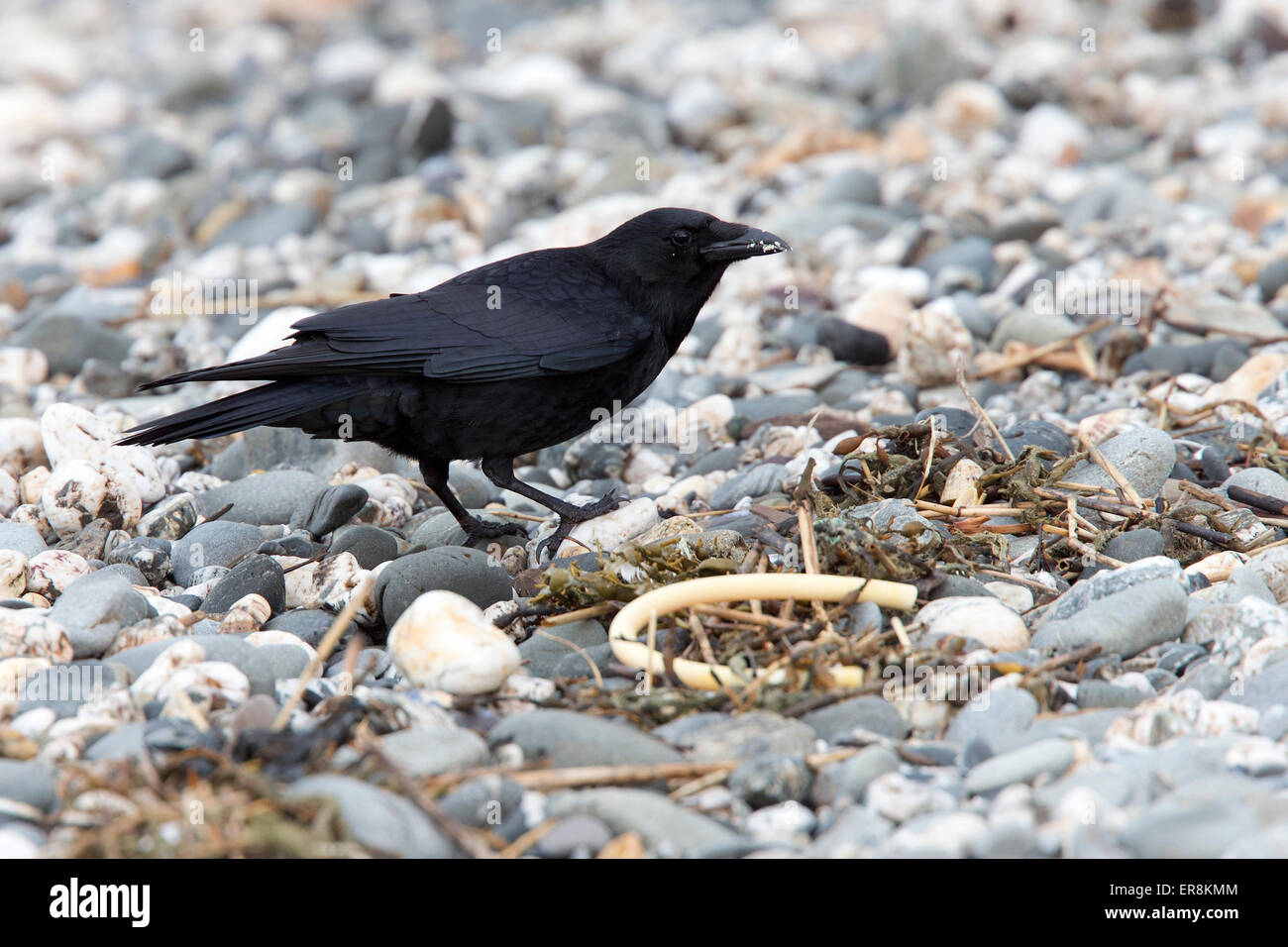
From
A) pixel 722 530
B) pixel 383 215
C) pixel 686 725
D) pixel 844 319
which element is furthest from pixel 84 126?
pixel 686 725

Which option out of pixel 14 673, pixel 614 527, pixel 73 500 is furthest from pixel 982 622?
pixel 73 500

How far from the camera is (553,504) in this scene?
4578 millimetres

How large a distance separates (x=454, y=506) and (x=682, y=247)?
1.26m

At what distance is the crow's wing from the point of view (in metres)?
4.35

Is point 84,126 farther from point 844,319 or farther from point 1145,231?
point 1145,231

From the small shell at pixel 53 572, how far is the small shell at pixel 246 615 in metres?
0.53

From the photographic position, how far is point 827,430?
5281 mm

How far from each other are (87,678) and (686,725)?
4.81 feet

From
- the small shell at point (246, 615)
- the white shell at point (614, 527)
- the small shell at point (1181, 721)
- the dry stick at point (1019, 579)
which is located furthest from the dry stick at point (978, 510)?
the small shell at point (246, 615)

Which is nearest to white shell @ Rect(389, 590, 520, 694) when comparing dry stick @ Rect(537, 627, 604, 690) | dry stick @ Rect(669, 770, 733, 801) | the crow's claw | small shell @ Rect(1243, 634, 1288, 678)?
dry stick @ Rect(537, 627, 604, 690)

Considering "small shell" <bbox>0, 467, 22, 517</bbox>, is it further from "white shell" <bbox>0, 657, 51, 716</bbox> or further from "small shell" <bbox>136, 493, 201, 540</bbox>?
"white shell" <bbox>0, 657, 51, 716</bbox>

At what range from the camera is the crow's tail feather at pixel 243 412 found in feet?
13.1

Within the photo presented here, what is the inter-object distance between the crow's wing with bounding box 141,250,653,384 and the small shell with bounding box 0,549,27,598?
34.6 inches

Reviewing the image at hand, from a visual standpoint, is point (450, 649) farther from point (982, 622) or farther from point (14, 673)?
point (982, 622)
